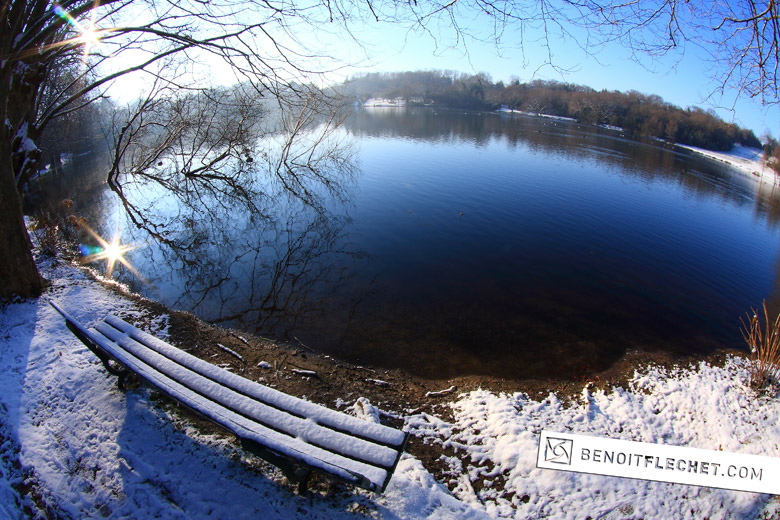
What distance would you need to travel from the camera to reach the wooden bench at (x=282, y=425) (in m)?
2.66

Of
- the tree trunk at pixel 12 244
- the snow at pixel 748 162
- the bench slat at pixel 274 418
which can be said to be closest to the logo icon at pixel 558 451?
the bench slat at pixel 274 418

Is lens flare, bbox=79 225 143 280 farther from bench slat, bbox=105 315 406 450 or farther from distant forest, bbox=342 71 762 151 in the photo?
distant forest, bbox=342 71 762 151

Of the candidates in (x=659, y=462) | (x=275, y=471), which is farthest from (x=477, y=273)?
(x=275, y=471)

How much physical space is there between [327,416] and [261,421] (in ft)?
1.83

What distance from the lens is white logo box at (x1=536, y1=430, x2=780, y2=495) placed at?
3873 mm

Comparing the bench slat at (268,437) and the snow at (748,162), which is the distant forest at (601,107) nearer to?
the snow at (748,162)

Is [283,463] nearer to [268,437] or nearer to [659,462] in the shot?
[268,437]

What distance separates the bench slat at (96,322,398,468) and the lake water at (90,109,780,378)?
10.7ft

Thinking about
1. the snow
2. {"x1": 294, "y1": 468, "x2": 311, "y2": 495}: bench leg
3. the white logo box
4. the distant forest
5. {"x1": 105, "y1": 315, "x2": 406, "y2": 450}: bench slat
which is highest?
the distant forest

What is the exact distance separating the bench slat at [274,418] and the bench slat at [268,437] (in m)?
0.05

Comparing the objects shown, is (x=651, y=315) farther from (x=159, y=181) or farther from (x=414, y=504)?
(x=159, y=181)

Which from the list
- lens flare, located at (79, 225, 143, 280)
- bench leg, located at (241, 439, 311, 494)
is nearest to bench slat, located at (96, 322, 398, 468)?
bench leg, located at (241, 439, 311, 494)

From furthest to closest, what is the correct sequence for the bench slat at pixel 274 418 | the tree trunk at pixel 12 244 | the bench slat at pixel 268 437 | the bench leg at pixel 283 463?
the tree trunk at pixel 12 244
the bench leg at pixel 283 463
the bench slat at pixel 274 418
the bench slat at pixel 268 437

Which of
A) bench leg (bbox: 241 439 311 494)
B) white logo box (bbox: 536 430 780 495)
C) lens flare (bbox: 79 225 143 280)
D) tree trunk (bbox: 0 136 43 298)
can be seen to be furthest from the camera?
lens flare (bbox: 79 225 143 280)
